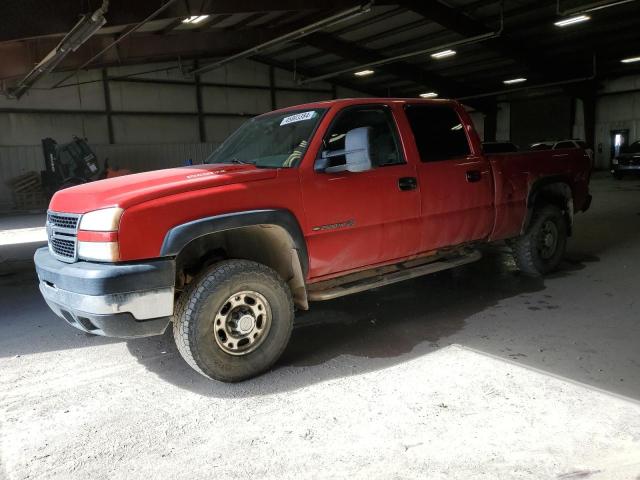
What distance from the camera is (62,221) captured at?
3.28 m

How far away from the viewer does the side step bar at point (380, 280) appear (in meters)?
3.64

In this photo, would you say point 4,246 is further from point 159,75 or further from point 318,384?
point 159,75

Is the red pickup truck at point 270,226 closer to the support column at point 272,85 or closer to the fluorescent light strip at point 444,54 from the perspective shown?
the fluorescent light strip at point 444,54

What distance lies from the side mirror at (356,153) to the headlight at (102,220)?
4.60 feet

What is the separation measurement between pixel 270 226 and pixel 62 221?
1432mm

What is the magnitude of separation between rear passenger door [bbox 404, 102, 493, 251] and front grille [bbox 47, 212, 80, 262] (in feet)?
8.71

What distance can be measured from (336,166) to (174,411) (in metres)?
1.96

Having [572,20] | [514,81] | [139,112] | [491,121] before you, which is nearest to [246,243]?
[572,20]

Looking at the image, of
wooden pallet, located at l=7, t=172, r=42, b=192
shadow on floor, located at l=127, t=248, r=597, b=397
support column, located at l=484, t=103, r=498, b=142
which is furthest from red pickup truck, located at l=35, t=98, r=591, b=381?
support column, located at l=484, t=103, r=498, b=142

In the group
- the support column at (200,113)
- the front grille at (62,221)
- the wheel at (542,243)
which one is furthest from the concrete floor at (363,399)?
the support column at (200,113)

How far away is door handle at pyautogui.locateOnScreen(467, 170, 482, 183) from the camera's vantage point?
442cm

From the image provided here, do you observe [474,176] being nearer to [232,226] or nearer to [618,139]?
[232,226]

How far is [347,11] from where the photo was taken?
13930 mm

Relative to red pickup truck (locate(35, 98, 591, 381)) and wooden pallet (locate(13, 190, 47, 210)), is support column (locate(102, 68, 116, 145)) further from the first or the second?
red pickup truck (locate(35, 98, 591, 381))
